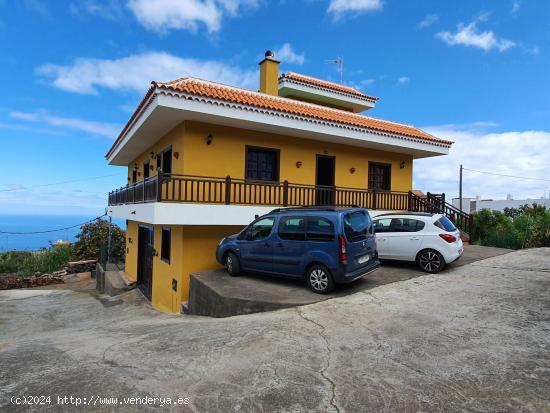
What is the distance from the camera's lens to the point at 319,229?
25.1 ft

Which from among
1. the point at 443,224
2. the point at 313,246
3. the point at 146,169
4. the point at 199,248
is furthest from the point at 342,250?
the point at 146,169

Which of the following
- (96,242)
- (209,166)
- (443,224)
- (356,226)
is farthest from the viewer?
(96,242)

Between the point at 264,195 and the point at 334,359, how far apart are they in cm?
718

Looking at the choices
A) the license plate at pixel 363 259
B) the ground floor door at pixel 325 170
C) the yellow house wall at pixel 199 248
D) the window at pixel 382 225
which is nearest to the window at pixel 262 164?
the ground floor door at pixel 325 170

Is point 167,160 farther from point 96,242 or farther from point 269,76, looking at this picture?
point 96,242

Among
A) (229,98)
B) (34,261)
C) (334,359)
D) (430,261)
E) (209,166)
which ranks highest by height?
(229,98)

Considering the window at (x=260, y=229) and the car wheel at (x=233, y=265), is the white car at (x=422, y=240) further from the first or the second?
the car wheel at (x=233, y=265)

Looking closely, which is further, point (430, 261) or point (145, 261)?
point (145, 261)

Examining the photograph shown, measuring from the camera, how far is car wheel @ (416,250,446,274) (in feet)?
31.1

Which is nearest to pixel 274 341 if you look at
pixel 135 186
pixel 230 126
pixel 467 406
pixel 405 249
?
pixel 467 406

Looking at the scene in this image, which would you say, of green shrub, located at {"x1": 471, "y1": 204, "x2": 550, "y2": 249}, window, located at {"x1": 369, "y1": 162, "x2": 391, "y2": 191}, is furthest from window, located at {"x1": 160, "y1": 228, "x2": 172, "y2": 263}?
green shrub, located at {"x1": 471, "y1": 204, "x2": 550, "y2": 249}

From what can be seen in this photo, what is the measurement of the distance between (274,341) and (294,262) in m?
3.02

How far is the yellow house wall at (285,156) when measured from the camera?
35.3 feet

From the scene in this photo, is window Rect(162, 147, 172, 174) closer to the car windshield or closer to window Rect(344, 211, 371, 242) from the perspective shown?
window Rect(344, 211, 371, 242)
